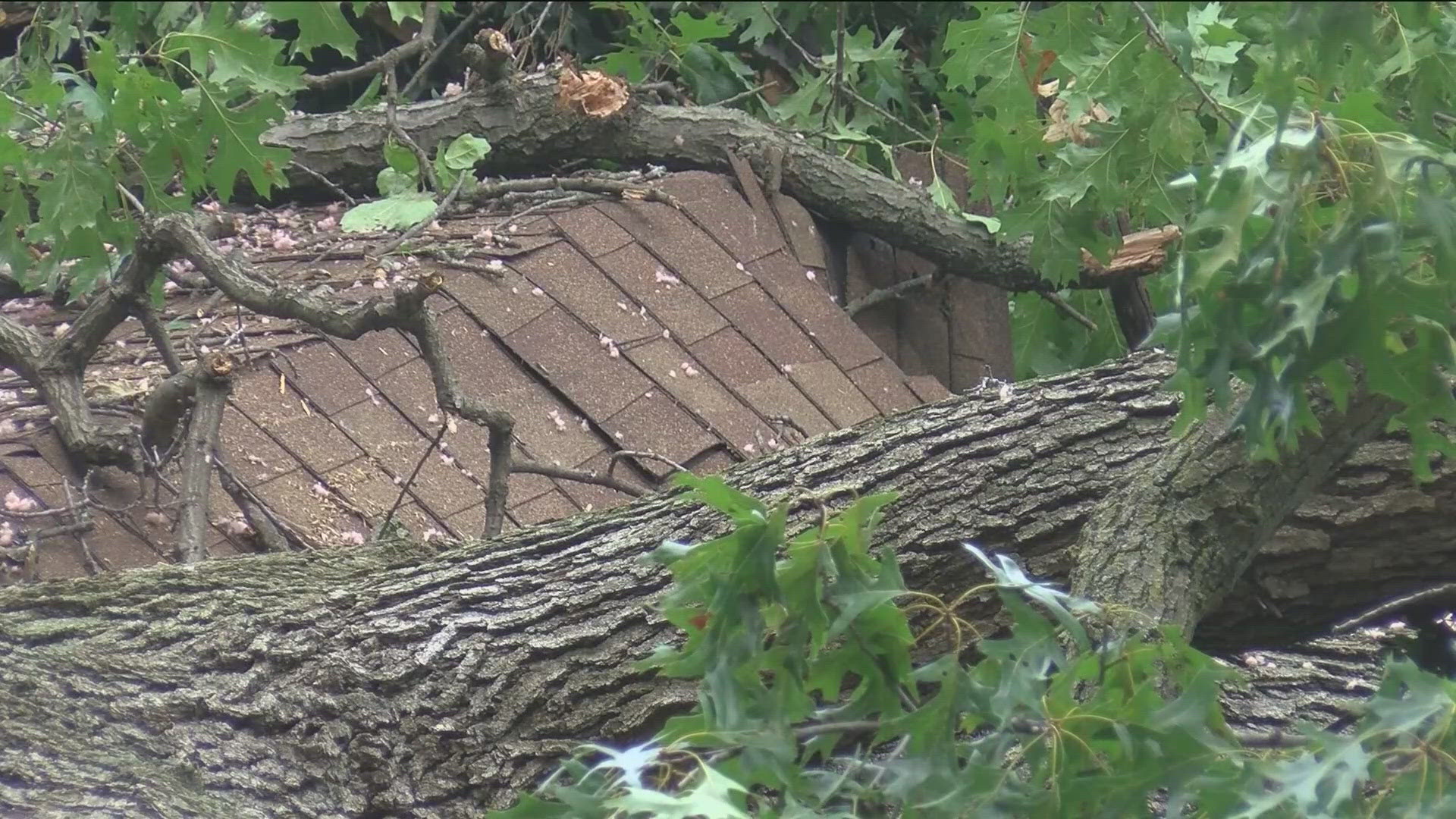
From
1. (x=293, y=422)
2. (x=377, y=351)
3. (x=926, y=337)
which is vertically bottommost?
(x=926, y=337)

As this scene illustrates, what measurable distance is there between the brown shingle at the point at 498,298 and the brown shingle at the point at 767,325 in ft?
2.30

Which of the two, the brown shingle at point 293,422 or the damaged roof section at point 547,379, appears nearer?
the damaged roof section at point 547,379

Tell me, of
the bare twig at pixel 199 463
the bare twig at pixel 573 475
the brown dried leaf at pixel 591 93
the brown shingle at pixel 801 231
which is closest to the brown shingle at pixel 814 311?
the brown shingle at pixel 801 231

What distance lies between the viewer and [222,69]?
318 cm

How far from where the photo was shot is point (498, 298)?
4.61m

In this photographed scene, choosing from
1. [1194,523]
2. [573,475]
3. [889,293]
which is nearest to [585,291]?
[573,475]

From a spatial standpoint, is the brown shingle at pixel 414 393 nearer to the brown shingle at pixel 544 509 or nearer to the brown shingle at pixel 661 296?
the brown shingle at pixel 544 509

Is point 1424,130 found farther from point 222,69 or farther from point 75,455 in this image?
point 75,455

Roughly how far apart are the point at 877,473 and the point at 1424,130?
3.51 feet

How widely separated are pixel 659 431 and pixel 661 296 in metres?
0.64

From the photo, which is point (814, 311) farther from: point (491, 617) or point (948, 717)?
point (948, 717)

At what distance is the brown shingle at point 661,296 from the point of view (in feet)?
16.3

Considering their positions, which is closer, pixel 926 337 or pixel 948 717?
pixel 948 717

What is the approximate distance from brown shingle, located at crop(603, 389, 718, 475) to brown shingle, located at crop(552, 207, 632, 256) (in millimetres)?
609
